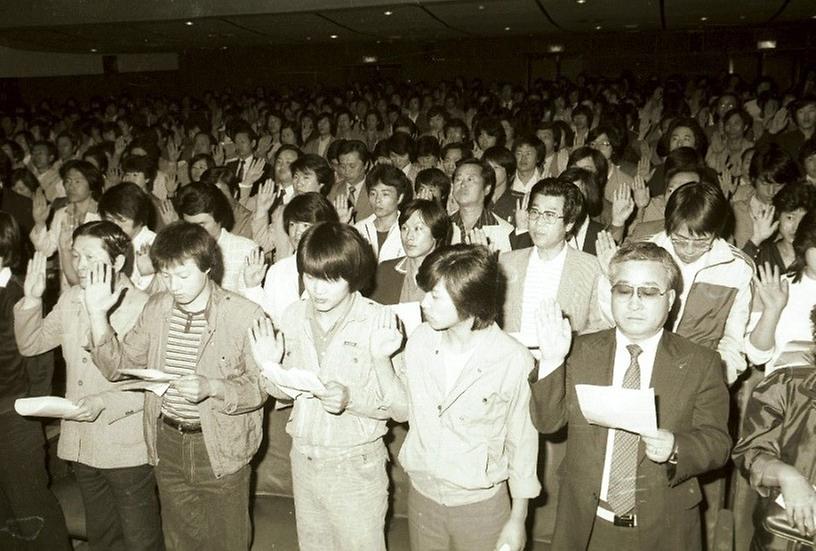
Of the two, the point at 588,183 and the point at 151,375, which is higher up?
the point at 588,183

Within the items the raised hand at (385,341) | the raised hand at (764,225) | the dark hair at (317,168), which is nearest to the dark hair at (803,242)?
the raised hand at (764,225)

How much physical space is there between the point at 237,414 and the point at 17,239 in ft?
3.97

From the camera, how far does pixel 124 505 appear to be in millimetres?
2551

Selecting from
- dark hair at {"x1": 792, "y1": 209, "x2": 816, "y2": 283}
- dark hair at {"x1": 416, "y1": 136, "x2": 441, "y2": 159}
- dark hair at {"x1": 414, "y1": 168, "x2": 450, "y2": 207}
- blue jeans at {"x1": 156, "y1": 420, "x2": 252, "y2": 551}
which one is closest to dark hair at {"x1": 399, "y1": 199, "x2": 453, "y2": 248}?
dark hair at {"x1": 414, "y1": 168, "x2": 450, "y2": 207}

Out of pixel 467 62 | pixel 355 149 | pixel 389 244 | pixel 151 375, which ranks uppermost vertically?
pixel 467 62

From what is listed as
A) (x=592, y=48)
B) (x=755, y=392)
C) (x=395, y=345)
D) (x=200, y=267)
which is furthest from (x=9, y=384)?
(x=592, y=48)

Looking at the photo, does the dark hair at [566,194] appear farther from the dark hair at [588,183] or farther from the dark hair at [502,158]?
the dark hair at [502,158]

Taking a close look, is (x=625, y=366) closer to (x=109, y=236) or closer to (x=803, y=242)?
(x=803, y=242)

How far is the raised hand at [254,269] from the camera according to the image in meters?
3.22

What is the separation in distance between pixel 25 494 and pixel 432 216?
6.60ft

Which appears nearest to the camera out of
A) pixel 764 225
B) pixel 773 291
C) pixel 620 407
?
pixel 620 407

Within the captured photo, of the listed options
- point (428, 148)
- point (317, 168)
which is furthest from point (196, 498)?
point (428, 148)

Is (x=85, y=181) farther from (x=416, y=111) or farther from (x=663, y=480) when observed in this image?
(x=416, y=111)

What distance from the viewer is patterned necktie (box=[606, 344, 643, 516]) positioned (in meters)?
1.93
